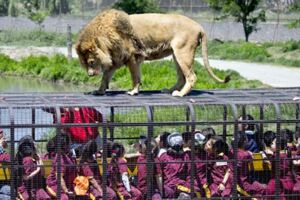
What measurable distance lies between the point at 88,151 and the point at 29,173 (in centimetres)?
65

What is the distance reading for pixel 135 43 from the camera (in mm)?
11570

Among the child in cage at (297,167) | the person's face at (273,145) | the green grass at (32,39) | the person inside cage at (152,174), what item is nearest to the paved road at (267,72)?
the green grass at (32,39)

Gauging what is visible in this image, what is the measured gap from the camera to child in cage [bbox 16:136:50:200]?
31.4 feet

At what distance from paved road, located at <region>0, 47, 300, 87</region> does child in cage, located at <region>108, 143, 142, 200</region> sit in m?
17.6

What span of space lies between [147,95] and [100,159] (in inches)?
58.6

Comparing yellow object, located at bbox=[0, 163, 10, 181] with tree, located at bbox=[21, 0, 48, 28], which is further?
tree, located at bbox=[21, 0, 48, 28]

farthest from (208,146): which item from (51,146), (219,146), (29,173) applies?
(29,173)

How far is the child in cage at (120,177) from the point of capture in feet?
32.6

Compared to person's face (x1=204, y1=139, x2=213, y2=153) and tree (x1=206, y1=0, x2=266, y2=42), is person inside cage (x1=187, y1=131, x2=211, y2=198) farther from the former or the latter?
tree (x1=206, y1=0, x2=266, y2=42)

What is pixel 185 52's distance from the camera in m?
11.6

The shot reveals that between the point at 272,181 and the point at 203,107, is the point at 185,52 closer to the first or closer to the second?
the point at 203,107

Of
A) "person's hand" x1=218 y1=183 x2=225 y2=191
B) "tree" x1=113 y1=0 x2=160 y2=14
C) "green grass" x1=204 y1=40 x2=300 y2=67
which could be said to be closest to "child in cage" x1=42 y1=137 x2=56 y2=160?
"person's hand" x1=218 y1=183 x2=225 y2=191

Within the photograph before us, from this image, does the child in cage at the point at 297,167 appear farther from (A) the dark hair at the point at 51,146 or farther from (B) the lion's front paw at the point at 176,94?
(A) the dark hair at the point at 51,146

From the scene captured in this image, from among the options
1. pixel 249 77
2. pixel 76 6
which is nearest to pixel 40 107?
pixel 249 77
